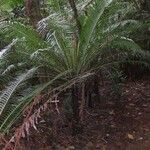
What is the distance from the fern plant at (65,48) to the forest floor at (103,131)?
0.41m

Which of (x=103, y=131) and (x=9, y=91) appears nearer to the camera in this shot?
(x=9, y=91)

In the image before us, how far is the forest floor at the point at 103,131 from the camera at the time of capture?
496cm

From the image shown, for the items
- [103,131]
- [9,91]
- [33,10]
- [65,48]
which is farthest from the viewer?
[33,10]

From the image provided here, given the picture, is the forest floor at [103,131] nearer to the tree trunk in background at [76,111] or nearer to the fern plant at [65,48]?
the tree trunk in background at [76,111]

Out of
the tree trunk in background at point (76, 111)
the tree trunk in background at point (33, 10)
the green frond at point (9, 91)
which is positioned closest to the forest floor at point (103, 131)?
the tree trunk in background at point (76, 111)

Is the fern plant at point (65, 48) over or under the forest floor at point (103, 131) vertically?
over

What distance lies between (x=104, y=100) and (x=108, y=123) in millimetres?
697

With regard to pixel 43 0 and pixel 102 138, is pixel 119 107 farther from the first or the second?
pixel 43 0

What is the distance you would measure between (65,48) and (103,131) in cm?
126

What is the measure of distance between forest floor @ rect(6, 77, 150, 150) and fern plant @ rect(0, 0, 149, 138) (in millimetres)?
410

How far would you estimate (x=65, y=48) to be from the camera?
4.96 metres

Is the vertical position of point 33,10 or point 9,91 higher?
point 33,10

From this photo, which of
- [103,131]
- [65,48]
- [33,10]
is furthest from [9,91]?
[33,10]

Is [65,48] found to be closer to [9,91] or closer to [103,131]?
[9,91]
